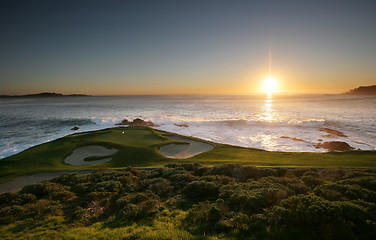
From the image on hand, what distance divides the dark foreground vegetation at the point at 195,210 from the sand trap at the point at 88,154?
10.3 meters

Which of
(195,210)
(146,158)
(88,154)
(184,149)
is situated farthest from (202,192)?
(88,154)

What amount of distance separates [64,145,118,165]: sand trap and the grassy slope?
0.76m

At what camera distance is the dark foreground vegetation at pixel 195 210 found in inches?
271

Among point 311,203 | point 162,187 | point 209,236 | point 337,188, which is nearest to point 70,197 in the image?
point 162,187


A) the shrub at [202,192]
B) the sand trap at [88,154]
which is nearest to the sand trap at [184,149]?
the sand trap at [88,154]

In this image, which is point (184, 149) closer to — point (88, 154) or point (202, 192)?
point (88, 154)

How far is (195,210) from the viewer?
30.6 ft

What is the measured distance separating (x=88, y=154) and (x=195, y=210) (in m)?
22.7

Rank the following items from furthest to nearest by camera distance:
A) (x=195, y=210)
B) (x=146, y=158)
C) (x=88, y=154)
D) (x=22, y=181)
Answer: (x=88, y=154) < (x=146, y=158) < (x=22, y=181) < (x=195, y=210)

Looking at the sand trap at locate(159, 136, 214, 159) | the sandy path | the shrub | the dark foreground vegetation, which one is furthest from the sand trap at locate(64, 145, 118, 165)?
the shrub

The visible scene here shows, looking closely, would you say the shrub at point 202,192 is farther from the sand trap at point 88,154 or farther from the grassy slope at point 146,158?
the sand trap at point 88,154

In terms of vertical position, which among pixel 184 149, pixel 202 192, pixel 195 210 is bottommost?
pixel 184 149

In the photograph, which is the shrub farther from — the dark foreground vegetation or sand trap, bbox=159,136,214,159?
sand trap, bbox=159,136,214,159

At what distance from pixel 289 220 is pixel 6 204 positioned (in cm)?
1675
